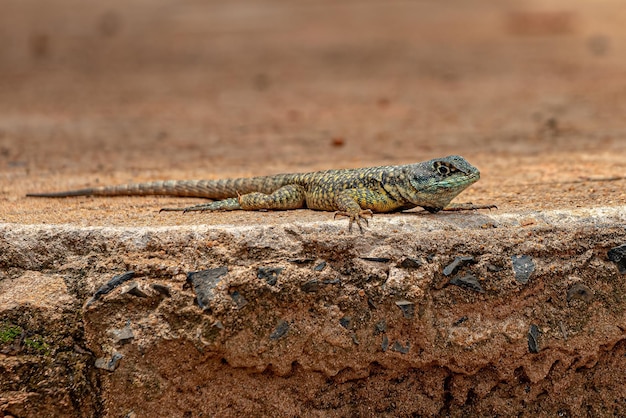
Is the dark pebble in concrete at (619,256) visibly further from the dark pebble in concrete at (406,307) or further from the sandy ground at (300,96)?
the dark pebble in concrete at (406,307)

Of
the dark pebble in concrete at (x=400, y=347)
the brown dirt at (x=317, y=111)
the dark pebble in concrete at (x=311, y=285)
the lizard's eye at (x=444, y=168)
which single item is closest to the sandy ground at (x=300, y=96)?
the brown dirt at (x=317, y=111)

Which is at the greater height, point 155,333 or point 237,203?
point 237,203

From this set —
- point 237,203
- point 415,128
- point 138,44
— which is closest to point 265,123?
point 415,128

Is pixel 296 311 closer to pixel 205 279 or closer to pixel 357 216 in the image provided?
pixel 205 279

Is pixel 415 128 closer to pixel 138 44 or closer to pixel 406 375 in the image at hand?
pixel 406 375

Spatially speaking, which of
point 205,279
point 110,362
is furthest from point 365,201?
point 110,362

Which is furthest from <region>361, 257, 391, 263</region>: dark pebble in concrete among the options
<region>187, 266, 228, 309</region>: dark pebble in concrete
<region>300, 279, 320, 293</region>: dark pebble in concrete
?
<region>187, 266, 228, 309</region>: dark pebble in concrete

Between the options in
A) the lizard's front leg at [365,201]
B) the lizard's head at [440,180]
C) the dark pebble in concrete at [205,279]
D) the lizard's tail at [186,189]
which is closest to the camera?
the dark pebble in concrete at [205,279]
